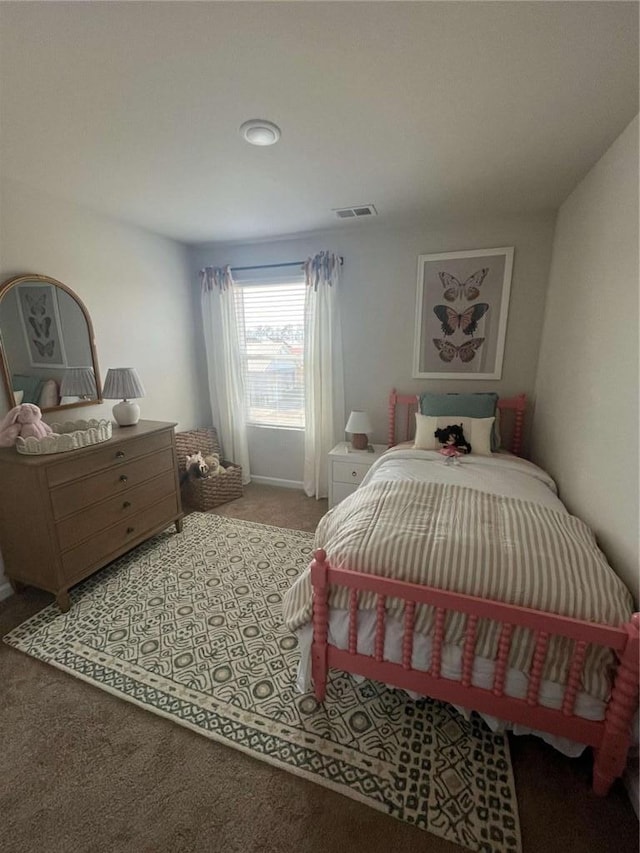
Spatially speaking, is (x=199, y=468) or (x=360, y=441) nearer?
(x=360, y=441)

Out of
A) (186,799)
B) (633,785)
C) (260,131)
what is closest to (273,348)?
(260,131)

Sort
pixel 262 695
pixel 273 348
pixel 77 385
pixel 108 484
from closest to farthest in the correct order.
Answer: pixel 262 695 < pixel 108 484 < pixel 77 385 < pixel 273 348

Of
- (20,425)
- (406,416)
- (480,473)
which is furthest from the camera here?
(406,416)

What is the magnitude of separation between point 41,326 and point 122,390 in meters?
0.58

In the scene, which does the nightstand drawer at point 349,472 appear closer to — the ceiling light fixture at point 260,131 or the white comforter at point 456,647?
the white comforter at point 456,647

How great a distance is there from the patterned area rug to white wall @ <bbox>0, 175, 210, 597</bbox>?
0.80m

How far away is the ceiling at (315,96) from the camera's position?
1022 mm

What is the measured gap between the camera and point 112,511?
2.20 meters

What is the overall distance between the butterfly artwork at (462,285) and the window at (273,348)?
1.24 metres

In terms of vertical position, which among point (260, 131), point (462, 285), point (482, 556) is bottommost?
point (482, 556)

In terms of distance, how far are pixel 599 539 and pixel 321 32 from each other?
2.14m

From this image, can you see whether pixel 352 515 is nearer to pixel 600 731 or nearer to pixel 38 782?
pixel 600 731

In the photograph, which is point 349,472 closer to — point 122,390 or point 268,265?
point 122,390

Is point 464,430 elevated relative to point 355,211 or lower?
lower
